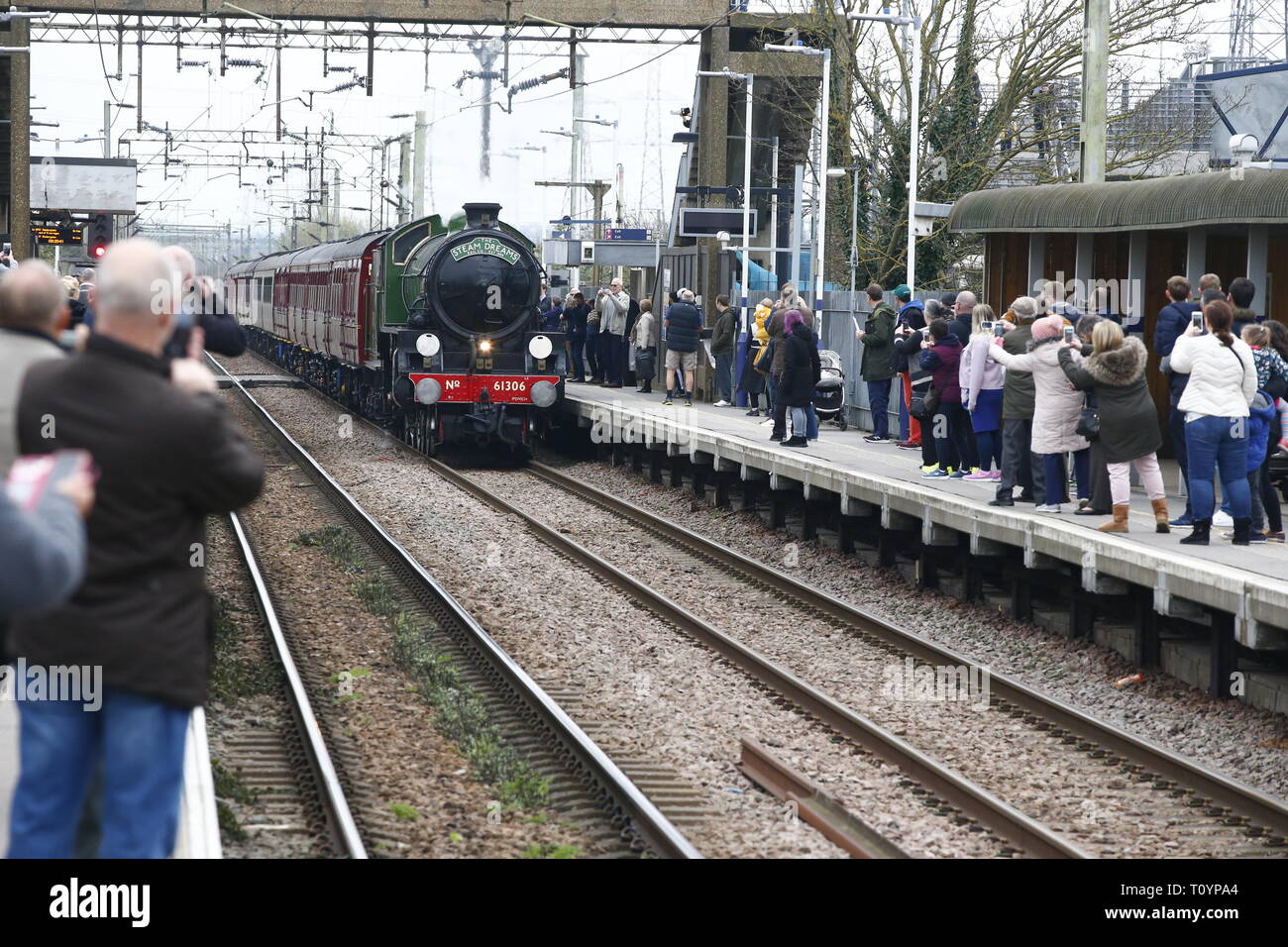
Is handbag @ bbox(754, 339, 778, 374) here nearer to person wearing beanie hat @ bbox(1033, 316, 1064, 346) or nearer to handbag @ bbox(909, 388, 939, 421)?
handbag @ bbox(909, 388, 939, 421)

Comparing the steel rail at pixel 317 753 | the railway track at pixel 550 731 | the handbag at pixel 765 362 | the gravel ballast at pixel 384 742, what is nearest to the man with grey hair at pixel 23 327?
the steel rail at pixel 317 753

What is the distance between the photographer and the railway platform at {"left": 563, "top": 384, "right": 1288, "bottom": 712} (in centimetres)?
991

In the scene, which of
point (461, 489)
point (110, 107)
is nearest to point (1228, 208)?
point (461, 489)

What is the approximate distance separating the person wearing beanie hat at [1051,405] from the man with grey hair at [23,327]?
8.54 metres

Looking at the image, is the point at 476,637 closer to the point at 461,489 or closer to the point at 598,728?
the point at 598,728

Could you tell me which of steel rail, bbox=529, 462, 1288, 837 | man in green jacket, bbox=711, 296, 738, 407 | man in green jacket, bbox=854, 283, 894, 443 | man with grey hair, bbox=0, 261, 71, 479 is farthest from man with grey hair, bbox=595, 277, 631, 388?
man with grey hair, bbox=0, 261, 71, 479

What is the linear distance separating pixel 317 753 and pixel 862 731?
2948mm

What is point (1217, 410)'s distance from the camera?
10672 millimetres

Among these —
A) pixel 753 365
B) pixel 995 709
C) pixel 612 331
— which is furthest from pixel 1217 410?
pixel 612 331

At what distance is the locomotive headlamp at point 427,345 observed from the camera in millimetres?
22188

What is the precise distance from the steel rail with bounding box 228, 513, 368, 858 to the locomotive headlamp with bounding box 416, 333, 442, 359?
30.6 ft

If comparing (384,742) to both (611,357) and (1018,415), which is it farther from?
(611,357)

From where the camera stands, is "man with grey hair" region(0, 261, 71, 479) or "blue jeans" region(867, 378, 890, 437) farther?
"blue jeans" region(867, 378, 890, 437)
